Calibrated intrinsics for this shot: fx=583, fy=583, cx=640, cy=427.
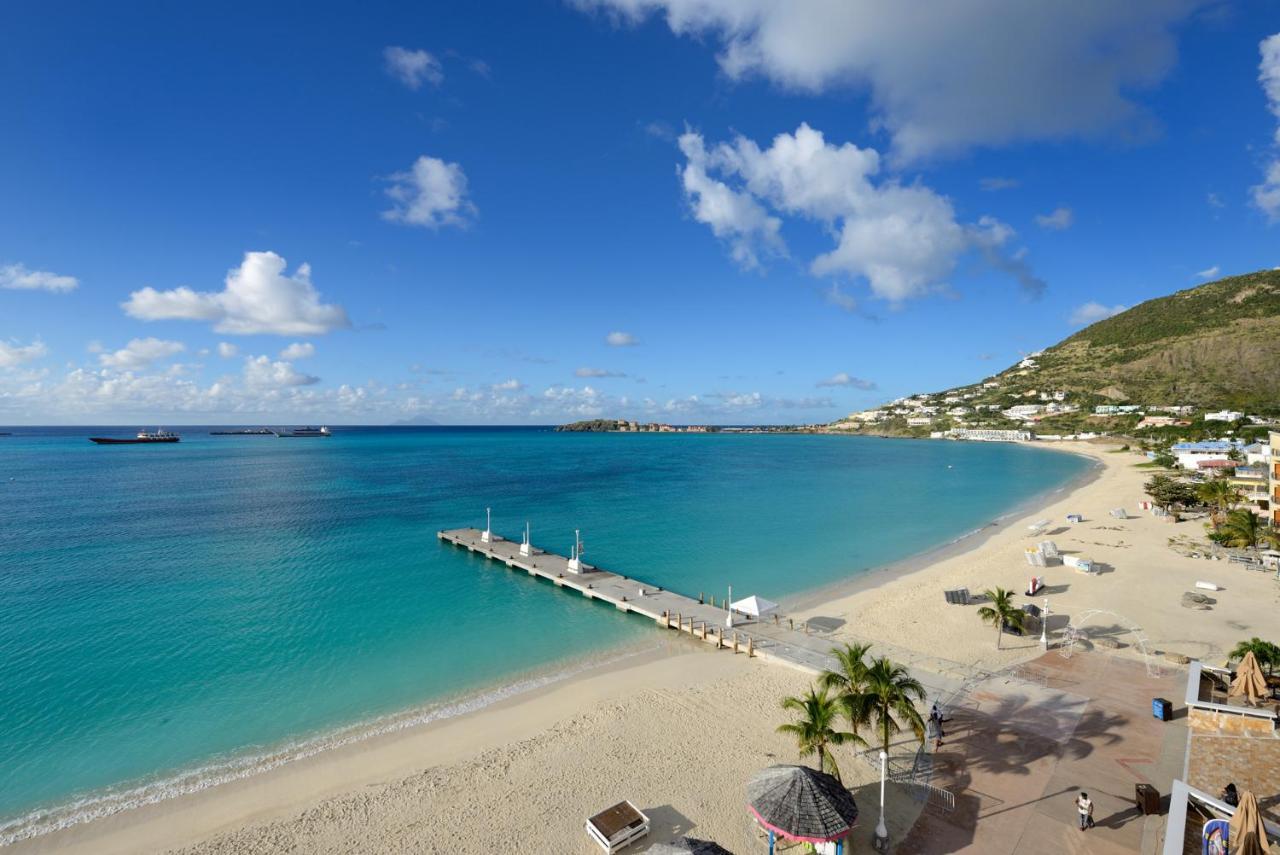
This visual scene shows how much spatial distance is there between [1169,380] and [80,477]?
235m

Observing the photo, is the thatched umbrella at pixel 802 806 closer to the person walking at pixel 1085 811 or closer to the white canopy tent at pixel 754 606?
the person walking at pixel 1085 811

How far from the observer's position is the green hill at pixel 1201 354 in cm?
13425

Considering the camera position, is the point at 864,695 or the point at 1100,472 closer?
the point at 864,695

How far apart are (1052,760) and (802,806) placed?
26.8 feet

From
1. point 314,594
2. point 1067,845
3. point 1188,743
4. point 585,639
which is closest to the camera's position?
point 1067,845

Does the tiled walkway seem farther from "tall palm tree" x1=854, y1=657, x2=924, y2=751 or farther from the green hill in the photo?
the green hill

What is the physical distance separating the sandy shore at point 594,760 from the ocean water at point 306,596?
6.03 ft

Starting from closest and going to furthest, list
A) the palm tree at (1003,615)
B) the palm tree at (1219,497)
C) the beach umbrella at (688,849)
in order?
the beach umbrella at (688,849) < the palm tree at (1003,615) < the palm tree at (1219,497)

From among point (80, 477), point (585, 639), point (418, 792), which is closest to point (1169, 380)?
point (585, 639)

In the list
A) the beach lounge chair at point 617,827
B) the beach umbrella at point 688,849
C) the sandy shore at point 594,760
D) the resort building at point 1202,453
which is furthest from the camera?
the resort building at point 1202,453

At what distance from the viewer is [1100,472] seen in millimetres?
88625

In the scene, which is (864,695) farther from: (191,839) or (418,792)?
(191,839)

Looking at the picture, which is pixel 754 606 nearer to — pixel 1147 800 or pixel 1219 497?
pixel 1147 800

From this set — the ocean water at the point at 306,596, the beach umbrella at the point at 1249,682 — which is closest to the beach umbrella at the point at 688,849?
the ocean water at the point at 306,596
